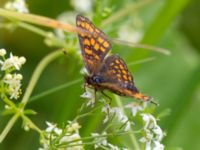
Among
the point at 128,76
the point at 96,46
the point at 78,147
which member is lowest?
the point at 78,147

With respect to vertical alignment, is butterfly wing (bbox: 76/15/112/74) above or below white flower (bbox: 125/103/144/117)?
above

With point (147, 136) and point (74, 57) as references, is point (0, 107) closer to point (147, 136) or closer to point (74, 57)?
point (74, 57)

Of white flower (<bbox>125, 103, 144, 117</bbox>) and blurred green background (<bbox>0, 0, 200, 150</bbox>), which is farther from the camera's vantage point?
blurred green background (<bbox>0, 0, 200, 150</bbox>)

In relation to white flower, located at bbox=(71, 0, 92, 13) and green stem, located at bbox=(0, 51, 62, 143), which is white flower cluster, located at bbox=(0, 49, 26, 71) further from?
white flower, located at bbox=(71, 0, 92, 13)

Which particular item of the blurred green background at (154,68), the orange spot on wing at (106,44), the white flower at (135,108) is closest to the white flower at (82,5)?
the blurred green background at (154,68)

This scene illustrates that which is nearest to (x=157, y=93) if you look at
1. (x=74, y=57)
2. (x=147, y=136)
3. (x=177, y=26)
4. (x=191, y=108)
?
(x=191, y=108)

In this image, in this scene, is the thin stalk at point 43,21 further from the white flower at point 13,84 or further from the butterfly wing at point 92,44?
the white flower at point 13,84

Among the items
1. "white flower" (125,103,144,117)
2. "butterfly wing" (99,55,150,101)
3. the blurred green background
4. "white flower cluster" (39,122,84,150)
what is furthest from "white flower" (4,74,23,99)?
the blurred green background
